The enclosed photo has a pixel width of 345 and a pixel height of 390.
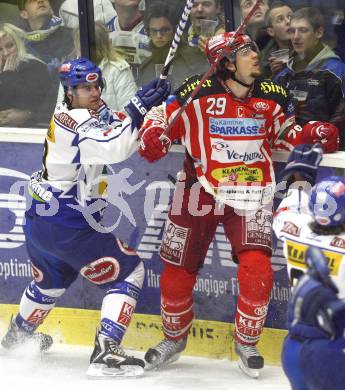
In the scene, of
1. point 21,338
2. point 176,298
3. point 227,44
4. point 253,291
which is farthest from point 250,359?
point 227,44

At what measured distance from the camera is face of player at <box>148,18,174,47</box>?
296 inches

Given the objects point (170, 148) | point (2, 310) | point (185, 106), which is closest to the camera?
point (185, 106)

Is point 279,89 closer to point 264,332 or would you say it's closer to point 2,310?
point 264,332

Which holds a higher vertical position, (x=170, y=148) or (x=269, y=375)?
(x=170, y=148)

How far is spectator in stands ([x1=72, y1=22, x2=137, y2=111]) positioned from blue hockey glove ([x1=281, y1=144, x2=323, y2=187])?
1.67 metres

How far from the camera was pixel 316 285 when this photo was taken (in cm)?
483

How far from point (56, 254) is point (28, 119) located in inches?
52.6

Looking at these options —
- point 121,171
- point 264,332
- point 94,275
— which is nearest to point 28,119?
point 121,171

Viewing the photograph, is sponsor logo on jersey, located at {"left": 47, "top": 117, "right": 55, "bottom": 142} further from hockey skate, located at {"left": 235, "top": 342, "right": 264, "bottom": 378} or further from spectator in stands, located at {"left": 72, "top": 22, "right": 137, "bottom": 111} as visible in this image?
hockey skate, located at {"left": 235, "top": 342, "right": 264, "bottom": 378}

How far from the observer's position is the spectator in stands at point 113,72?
7531mm

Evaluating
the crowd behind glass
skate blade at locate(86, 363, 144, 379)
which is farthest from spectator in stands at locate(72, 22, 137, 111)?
skate blade at locate(86, 363, 144, 379)

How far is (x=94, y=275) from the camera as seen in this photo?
6.77m

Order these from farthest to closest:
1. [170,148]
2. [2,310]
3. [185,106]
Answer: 1. [2,310]
2. [170,148]
3. [185,106]

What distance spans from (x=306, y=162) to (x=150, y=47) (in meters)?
1.82
